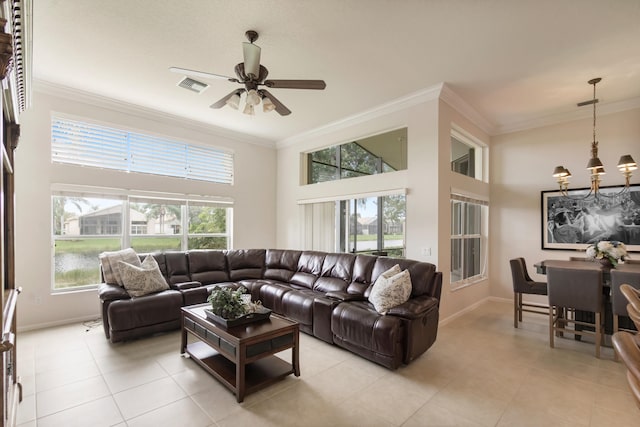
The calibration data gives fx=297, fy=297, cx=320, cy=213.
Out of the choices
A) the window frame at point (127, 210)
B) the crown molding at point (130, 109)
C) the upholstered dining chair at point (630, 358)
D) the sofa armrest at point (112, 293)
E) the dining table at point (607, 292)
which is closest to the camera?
the upholstered dining chair at point (630, 358)

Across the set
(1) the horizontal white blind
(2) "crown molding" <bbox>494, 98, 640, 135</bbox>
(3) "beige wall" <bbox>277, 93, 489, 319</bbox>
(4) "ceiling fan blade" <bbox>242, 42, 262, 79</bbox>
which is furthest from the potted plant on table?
(2) "crown molding" <bbox>494, 98, 640, 135</bbox>

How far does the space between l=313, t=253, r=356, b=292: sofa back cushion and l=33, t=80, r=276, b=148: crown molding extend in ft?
10.6

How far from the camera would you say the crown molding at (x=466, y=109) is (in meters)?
4.09

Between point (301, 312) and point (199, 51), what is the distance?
3234mm

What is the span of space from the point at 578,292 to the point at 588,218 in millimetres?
2044

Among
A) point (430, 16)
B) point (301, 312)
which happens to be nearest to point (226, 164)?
point (301, 312)

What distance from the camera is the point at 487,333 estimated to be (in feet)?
12.7

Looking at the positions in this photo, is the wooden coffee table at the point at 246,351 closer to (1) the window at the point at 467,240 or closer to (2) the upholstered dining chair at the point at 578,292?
(1) the window at the point at 467,240

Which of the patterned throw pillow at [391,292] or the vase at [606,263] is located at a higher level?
the vase at [606,263]

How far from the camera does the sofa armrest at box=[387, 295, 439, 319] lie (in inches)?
114

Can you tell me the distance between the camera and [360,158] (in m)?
5.29

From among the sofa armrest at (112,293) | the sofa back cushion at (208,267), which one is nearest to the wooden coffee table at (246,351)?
the sofa armrest at (112,293)

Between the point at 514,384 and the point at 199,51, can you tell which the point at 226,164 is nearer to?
the point at 199,51

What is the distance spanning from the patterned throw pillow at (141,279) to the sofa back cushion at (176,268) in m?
0.40
